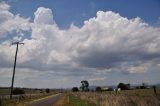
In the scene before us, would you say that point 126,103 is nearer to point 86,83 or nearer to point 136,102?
point 136,102

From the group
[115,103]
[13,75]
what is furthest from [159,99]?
[13,75]

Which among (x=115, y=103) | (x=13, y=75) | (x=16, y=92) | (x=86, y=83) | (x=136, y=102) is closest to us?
(x=136, y=102)

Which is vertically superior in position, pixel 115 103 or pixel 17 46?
pixel 17 46

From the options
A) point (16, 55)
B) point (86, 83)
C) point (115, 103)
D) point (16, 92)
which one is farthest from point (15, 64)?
point (86, 83)

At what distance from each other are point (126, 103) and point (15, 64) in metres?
37.8

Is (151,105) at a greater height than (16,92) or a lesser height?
lesser

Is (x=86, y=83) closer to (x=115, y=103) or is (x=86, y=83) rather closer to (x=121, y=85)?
(x=121, y=85)

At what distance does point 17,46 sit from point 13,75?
559 centimetres

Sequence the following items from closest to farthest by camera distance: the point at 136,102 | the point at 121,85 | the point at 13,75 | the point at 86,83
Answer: the point at 136,102 → the point at 13,75 → the point at 121,85 → the point at 86,83

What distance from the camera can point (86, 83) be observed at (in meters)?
185

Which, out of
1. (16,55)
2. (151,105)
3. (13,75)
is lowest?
(151,105)

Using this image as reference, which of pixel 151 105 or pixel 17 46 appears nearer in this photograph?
pixel 151 105

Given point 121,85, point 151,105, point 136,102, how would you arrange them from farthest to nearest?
point 121,85, point 136,102, point 151,105

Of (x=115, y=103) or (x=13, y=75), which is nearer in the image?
(x=115, y=103)
